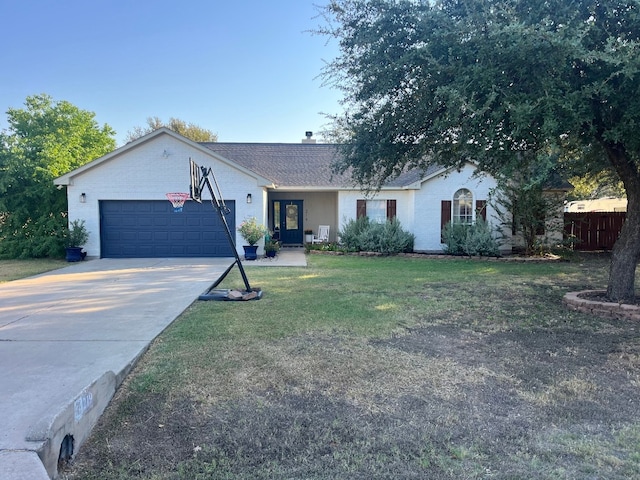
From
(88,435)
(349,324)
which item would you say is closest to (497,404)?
(349,324)

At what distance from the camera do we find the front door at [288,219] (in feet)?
64.7

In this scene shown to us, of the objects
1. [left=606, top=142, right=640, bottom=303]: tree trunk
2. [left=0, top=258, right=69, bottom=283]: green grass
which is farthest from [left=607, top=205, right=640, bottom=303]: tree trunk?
[left=0, top=258, right=69, bottom=283]: green grass

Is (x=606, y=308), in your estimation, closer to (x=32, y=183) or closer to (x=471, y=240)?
(x=471, y=240)

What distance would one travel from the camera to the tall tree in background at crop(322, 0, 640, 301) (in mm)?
5414

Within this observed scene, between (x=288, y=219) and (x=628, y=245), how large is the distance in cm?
1423

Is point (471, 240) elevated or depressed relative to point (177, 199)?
depressed

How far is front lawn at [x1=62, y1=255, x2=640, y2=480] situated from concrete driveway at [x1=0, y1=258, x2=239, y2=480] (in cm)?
22

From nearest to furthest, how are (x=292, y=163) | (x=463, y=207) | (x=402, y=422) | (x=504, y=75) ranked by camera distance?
(x=402, y=422)
(x=504, y=75)
(x=463, y=207)
(x=292, y=163)

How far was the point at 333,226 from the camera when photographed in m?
19.8

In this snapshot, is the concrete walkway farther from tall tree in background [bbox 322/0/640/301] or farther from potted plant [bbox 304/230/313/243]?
potted plant [bbox 304/230/313/243]

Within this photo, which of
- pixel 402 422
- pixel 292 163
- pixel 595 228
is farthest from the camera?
pixel 292 163

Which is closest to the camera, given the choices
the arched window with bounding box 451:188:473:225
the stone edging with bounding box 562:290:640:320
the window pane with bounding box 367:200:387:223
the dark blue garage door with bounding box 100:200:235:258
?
the stone edging with bounding box 562:290:640:320

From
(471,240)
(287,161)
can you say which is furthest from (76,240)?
(471,240)

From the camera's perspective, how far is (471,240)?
49.4ft
